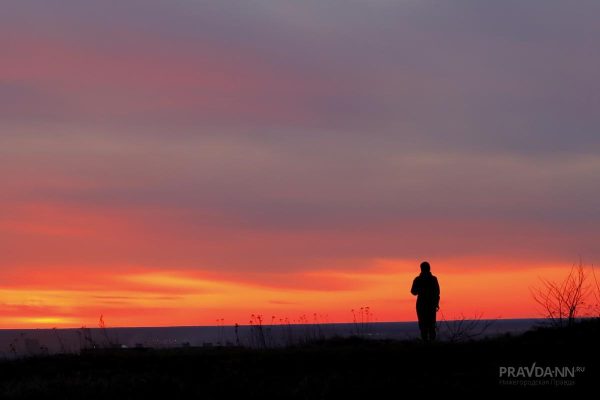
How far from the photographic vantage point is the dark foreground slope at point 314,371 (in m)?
16.8

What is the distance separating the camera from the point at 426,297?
25703mm

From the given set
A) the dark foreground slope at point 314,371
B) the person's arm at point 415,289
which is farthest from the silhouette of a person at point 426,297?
the dark foreground slope at point 314,371

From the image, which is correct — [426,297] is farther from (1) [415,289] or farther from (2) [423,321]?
(2) [423,321]

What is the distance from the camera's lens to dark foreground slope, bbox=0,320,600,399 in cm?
1680

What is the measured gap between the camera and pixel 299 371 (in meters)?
19.4

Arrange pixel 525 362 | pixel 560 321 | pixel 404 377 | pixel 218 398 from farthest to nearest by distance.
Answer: pixel 560 321, pixel 525 362, pixel 404 377, pixel 218 398

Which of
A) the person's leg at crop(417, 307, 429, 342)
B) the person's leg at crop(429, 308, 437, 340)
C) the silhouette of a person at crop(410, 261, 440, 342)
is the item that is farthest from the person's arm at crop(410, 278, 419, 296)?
the person's leg at crop(429, 308, 437, 340)

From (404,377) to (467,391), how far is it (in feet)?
5.78

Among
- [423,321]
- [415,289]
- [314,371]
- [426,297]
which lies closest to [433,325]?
[423,321]

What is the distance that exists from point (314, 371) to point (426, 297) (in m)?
7.28

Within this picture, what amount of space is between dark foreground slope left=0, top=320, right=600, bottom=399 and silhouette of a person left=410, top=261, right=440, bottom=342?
2394mm

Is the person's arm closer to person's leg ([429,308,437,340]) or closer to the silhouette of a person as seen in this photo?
the silhouette of a person

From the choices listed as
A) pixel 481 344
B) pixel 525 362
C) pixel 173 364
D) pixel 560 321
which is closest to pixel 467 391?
pixel 525 362

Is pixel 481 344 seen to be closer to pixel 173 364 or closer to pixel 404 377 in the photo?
pixel 404 377
